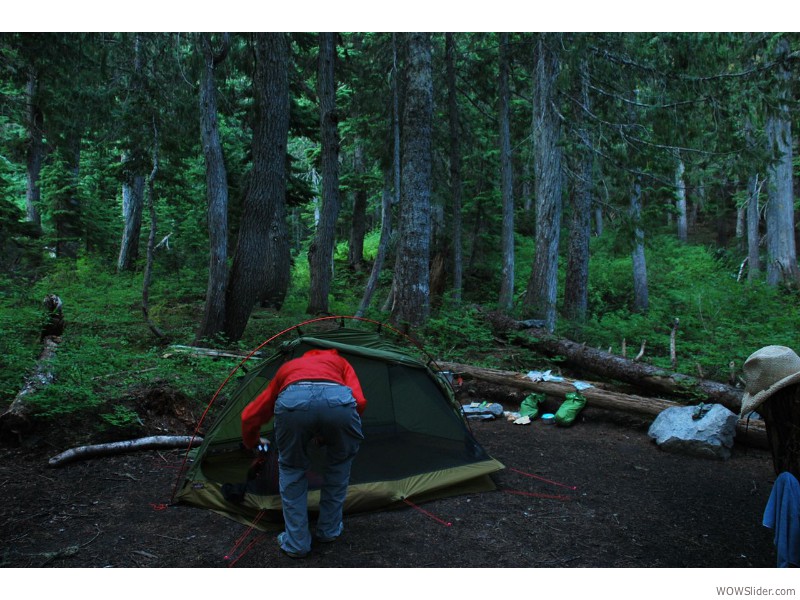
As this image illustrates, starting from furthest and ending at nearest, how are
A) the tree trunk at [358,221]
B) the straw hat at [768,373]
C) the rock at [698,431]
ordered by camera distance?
the tree trunk at [358,221]
the rock at [698,431]
the straw hat at [768,373]

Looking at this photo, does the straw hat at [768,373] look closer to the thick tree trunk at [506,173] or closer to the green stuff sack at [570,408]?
the green stuff sack at [570,408]

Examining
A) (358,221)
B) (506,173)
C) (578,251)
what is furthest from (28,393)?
(358,221)

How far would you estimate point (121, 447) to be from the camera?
5621mm

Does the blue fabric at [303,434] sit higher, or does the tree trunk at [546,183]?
the tree trunk at [546,183]

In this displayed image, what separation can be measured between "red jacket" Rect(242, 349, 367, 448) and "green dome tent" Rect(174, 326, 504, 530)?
0.75 m

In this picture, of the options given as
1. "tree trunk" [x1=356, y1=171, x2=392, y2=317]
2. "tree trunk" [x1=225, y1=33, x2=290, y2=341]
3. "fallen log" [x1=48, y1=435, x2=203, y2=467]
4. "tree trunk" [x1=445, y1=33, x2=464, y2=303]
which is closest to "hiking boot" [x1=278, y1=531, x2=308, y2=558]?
"fallen log" [x1=48, y1=435, x2=203, y2=467]

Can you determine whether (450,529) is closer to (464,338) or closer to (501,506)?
(501,506)

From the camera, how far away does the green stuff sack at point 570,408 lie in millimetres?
7387

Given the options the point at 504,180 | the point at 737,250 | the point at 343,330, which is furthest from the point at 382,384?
the point at 737,250

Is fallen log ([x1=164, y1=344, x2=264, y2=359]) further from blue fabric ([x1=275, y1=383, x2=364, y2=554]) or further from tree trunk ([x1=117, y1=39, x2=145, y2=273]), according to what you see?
blue fabric ([x1=275, y1=383, x2=364, y2=554])

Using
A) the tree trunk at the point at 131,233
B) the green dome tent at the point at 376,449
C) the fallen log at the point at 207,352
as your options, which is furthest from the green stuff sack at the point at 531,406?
the tree trunk at the point at 131,233

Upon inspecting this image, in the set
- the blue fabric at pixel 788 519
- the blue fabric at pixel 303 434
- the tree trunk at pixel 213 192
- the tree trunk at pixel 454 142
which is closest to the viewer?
the blue fabric at pixel 788 519

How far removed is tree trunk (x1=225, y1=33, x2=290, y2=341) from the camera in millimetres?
9977

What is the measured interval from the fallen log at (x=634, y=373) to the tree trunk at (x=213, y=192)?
5656mm
